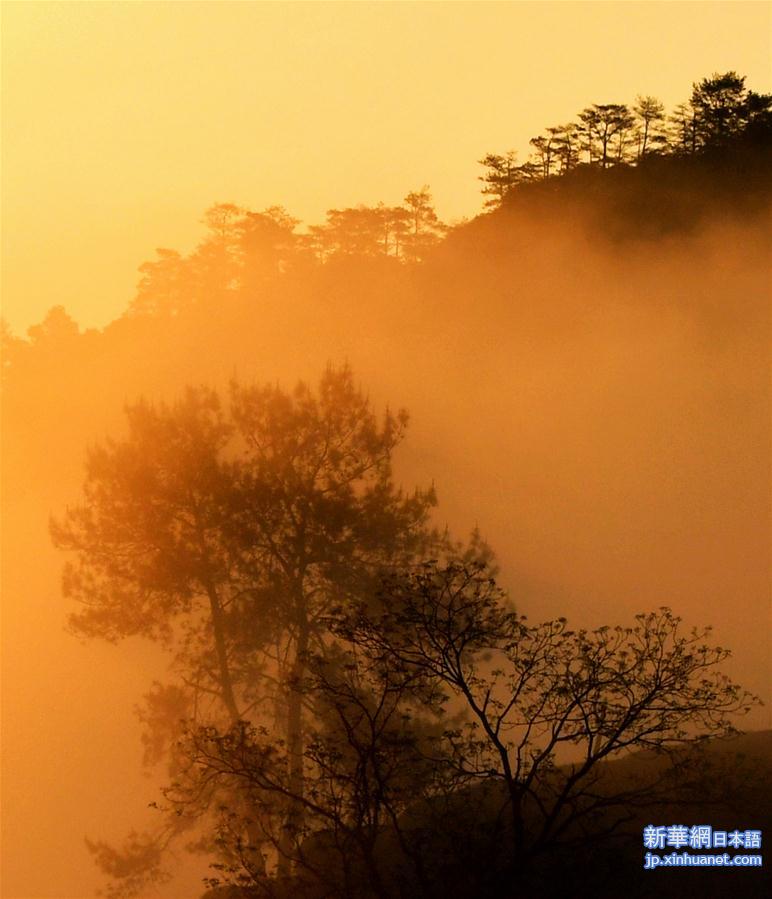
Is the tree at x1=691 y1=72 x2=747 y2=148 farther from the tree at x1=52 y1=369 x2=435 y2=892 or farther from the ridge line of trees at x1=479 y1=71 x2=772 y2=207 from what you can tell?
the tree at x1=52 y1=369 x2=435 y2=892

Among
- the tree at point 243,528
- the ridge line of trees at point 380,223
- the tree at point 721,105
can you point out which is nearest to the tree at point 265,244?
the ridge line of trees at point 380,223

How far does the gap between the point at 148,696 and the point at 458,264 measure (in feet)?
308

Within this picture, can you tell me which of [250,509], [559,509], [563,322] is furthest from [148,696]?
[563,322]

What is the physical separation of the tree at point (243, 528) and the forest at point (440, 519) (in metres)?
0.09

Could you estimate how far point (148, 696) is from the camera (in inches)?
1303

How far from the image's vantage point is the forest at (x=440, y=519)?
61.7 ft

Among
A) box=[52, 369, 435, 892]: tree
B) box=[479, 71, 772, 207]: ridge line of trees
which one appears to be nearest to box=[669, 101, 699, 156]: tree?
box=[479, 71, 772, 207]: ridge line of trees

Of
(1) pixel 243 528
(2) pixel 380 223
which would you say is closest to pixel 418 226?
(2) pixel 380 223

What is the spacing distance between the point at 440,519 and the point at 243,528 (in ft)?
182

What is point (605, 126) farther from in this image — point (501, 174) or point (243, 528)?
point (243, 528)

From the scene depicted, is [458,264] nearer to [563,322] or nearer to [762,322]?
[563,322]

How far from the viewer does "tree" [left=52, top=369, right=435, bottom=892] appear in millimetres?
30953

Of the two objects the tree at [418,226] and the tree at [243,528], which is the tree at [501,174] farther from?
the tree at [243,528]

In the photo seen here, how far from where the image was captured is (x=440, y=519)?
8594cm
